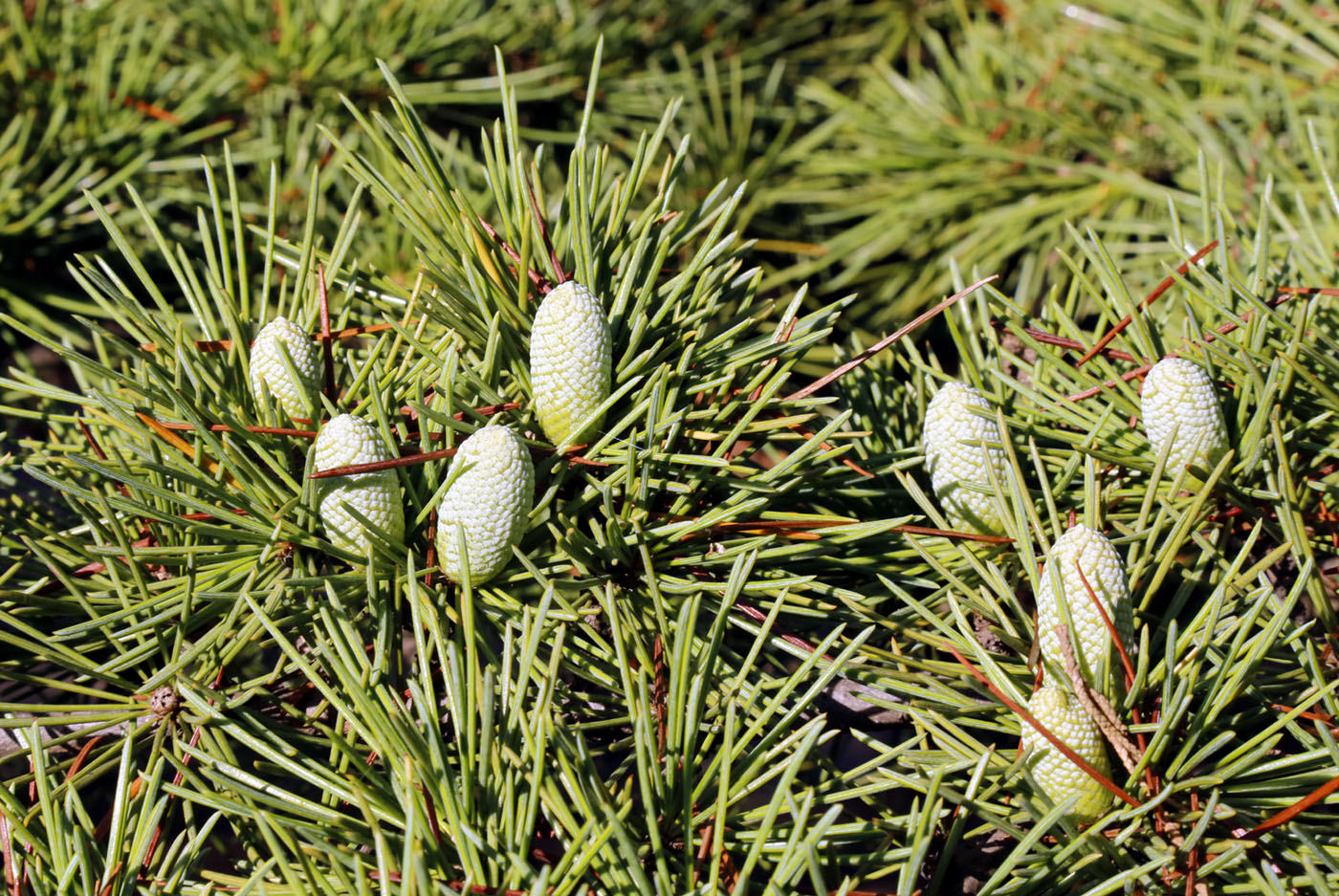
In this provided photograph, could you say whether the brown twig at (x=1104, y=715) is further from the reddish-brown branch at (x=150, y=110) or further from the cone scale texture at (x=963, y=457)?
the reddish-brown branch at (x=150, y=110)

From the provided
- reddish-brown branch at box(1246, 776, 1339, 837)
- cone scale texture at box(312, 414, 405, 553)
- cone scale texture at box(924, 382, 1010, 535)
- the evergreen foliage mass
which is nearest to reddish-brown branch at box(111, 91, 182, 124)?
the evergreen foliage mass

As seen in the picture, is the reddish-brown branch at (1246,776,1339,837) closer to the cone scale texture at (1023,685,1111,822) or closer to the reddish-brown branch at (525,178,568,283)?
the cone scale texture at (1023,685,1111,822)

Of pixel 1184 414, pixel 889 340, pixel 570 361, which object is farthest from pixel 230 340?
pixel 1184 414

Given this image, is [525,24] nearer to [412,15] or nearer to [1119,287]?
[412,15]

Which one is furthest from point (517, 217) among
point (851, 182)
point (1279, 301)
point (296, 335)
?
point (851, 182)

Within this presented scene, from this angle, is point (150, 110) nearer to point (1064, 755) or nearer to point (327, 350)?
point (327, 350)

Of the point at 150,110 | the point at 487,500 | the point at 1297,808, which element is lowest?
the point at 1297,808
